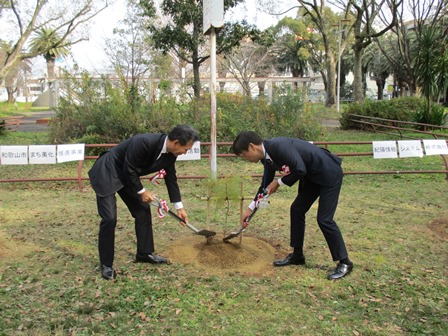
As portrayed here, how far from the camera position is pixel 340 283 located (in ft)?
12.2

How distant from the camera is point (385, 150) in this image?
7.47 meters

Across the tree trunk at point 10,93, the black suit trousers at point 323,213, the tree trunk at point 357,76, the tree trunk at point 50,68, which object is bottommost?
the black suit trousers at point 323,213

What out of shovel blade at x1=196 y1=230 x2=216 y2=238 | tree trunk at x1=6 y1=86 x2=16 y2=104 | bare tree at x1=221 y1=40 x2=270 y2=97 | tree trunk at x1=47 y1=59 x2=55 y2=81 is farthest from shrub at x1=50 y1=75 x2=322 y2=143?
tree trunk at x1=6 y1=86 x2=16 y2=104

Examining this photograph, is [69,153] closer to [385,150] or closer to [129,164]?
[129,164]

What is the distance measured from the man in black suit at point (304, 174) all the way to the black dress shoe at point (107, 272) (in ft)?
4.18

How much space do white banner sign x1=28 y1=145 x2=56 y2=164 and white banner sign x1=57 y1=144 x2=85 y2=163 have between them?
0.10 meters

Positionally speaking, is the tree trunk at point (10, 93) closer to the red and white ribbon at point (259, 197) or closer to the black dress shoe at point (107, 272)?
the black dress shoe at point (107, 272)

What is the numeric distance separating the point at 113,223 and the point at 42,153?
408 centimetres

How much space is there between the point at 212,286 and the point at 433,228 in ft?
10.4

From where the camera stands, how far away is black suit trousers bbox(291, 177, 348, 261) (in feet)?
12.0

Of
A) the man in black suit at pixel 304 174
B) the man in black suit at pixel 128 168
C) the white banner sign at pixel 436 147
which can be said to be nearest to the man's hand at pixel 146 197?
the man in black suit at pixel 128 168

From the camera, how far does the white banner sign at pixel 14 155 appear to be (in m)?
7.07

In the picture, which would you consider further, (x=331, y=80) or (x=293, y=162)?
(x=331, y=80)

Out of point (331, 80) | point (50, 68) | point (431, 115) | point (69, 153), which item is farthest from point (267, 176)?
point (50, 68)
